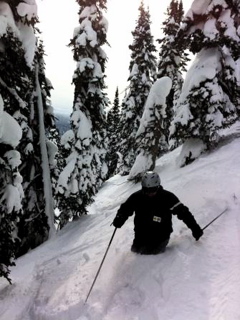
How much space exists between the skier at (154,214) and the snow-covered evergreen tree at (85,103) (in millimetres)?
11525

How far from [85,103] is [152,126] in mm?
6447

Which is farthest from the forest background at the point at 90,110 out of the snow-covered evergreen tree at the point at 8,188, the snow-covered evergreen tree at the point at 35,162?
the snow-covered evergreen tree at the point at 8,188

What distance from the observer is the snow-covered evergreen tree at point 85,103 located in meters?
18.7

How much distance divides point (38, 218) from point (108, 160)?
4250cm

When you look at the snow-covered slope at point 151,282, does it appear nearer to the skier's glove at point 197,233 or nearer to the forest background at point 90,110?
the skier's glove at point 197,233

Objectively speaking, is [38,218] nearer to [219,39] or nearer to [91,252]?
[91,252]

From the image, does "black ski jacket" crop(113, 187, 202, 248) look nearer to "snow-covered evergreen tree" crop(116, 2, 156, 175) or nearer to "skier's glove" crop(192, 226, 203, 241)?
"skier's glove" crop(192, 226, 203, 241)

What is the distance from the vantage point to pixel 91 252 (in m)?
9.23

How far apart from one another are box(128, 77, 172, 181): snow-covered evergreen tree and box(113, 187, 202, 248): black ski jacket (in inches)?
663

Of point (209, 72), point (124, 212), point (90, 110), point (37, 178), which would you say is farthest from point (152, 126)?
point (124, 212)

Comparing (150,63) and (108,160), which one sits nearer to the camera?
(150,63)

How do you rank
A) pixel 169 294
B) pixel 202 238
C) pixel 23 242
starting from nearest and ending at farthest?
pixel 169 294 < pixel 202 238 < pixel 23 242

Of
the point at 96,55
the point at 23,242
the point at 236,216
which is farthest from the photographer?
the point at 96,55

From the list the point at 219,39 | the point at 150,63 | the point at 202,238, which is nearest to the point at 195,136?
the point at 219,39
